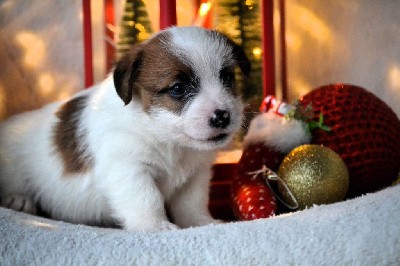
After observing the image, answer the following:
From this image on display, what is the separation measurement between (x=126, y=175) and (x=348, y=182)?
2.78ft

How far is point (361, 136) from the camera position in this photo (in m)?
2.12

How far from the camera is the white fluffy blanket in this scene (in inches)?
51.2

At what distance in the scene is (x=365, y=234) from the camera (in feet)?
4.43

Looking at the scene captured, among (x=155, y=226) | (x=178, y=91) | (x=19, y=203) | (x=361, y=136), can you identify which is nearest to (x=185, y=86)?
(x=178, y=91)

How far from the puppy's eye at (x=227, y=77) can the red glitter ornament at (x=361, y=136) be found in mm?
520

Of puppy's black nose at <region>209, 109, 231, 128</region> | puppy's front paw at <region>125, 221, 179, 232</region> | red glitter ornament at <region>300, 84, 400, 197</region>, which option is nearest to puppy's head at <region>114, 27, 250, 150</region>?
puppy's black nose at <region>209, 109, 231, 128</region>

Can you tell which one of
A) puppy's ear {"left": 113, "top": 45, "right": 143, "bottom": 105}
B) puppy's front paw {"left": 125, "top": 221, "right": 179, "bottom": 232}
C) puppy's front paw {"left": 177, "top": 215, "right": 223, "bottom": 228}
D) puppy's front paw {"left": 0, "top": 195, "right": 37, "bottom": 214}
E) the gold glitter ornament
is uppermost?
puppy's ear {"left": 113, "top": 45, "right": 143, "bottom": 105}

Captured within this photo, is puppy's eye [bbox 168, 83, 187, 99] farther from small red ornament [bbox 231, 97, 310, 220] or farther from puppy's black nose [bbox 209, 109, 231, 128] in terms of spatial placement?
small red ornament [bbox 231, 97, 310, 220]

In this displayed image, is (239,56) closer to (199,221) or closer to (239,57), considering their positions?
(239,57)

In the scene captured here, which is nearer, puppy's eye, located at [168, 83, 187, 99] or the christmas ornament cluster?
puppy's eye, located at [168, 83, 187, 99]

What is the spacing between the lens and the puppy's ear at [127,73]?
181 cm

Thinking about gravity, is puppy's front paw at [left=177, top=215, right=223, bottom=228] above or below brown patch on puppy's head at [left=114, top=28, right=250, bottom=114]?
below

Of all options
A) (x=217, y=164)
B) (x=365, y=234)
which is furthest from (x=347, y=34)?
(x=365, y=234)

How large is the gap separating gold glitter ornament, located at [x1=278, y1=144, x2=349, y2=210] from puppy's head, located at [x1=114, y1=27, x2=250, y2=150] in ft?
1.07
